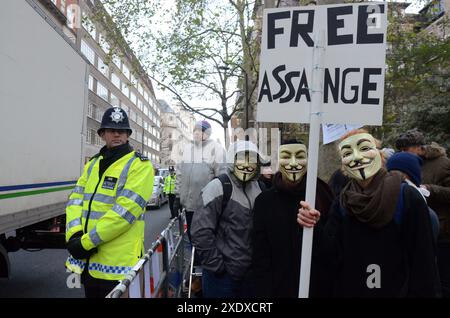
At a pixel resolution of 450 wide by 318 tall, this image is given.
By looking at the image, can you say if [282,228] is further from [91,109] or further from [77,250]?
[91,109]

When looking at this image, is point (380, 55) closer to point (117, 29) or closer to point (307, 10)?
point (307, 10)

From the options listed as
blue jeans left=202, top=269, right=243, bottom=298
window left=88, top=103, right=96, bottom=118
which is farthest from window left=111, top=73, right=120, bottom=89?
blue jeans left=202, top=269, right=243, bottom=298

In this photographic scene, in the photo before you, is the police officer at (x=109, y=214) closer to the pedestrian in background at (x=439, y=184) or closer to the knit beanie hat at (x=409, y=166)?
the knit beanie hat at (x=409, y=166)

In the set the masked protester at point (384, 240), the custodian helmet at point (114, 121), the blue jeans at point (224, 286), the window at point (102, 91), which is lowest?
the blue jeans at point (224, 286)

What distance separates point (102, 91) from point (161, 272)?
58.4 meters

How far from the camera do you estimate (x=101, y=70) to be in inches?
2255

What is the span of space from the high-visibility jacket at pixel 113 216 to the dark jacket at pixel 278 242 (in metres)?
0.91

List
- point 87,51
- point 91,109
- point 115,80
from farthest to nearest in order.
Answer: point 115,80 → point 91,109 → point 87,51

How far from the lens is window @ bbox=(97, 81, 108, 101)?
56.2 m

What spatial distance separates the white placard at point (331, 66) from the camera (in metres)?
2.62

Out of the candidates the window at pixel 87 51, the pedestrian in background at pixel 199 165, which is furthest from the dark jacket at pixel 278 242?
the window at pixel 87 51

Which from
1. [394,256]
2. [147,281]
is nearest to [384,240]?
[394,256]

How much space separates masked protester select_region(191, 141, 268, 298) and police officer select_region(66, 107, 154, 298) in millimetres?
491

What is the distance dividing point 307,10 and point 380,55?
54 centimetres
